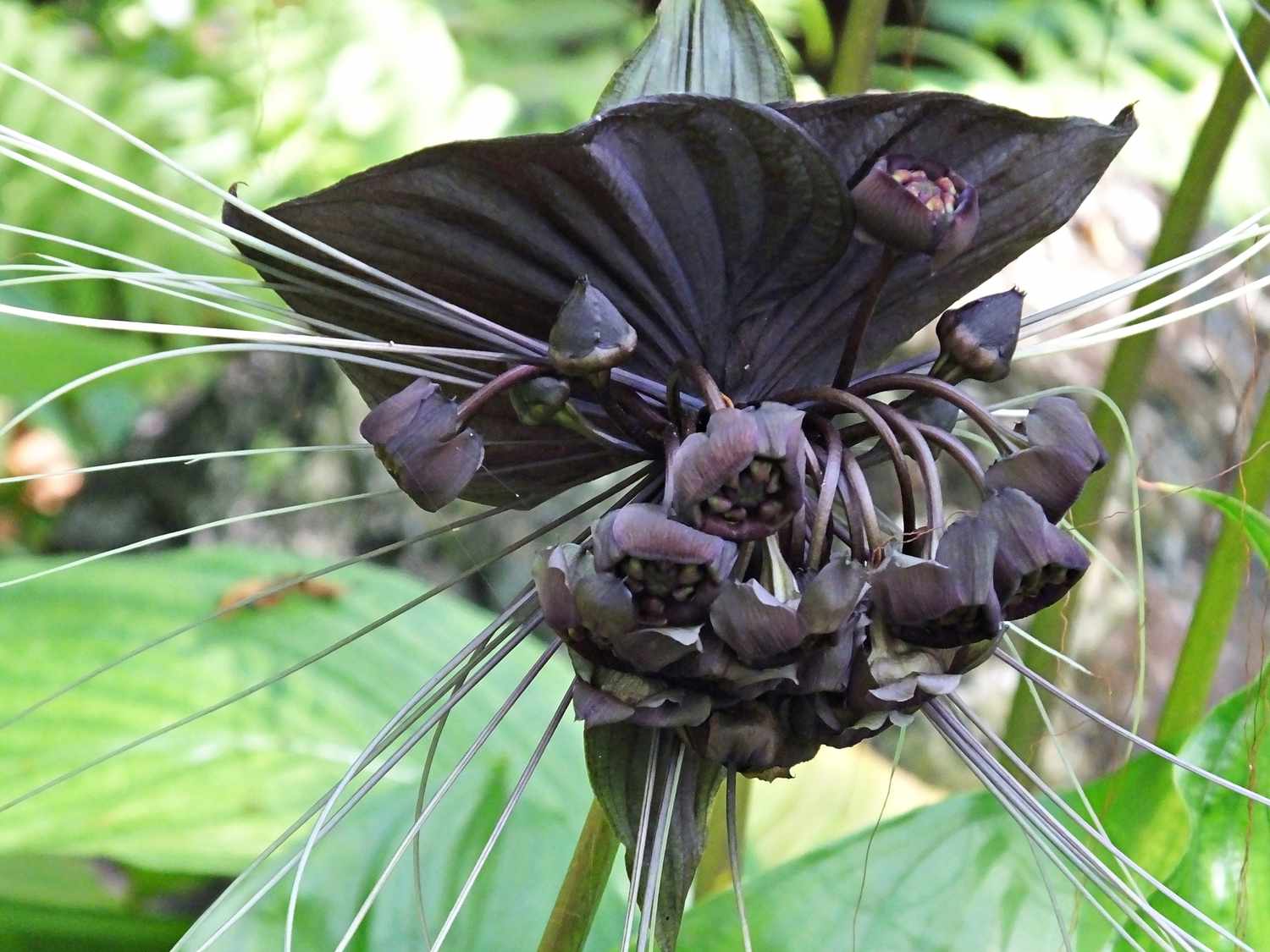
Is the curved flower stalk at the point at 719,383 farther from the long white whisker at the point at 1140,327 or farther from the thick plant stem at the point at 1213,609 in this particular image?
the thick plant stem at the point at 1213,609

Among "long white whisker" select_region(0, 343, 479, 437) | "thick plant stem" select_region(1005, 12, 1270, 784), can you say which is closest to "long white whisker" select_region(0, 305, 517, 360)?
"long white whisker" select_region(0, 343, 479, 437)

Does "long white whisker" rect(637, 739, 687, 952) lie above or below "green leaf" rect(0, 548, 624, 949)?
below

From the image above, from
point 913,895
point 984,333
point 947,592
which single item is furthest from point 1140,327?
point 913,895

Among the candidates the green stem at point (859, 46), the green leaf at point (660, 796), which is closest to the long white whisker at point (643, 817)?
the green leaf at point (660, 796)

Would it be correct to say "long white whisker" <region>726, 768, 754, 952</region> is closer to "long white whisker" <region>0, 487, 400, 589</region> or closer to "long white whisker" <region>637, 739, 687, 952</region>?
"long white whisker" <region>637, 739, 687, 952</region>

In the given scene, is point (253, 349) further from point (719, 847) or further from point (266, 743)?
point (266, 743)

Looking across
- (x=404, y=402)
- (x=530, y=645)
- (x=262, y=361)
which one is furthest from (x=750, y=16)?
(x=262, y=361)

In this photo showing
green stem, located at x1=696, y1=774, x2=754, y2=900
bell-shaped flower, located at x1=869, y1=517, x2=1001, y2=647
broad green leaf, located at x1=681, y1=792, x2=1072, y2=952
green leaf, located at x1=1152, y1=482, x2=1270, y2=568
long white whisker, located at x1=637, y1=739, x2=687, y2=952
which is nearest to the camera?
bell-shaped flower, located at x1=869, y1=517, x2=1001, y2=647
